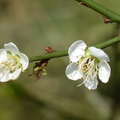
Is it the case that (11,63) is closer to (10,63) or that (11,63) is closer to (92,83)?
(10,63)

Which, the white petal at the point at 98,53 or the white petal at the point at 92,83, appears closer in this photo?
the white petal at the point at 98,53

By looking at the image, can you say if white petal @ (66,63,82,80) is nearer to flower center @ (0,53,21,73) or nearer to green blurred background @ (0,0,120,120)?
flower center @ (0,53,21,73)

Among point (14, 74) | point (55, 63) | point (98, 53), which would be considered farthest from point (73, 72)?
point (55, 63)

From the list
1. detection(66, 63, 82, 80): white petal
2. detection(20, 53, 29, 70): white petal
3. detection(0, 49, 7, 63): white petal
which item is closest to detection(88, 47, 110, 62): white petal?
detection(66, 63, 82, 80): white petal

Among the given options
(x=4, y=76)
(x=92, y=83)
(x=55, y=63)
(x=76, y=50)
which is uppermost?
(x=76, y=50)

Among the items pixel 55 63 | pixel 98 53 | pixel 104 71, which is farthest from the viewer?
pixel 55 63

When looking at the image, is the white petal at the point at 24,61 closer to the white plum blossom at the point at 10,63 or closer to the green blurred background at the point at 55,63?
the white plum blossom at the point at 10,63

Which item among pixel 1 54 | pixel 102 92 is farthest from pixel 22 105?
pixel 1 54

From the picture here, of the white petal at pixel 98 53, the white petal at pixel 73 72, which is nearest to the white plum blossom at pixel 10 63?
the white petal at pixel 73 72
